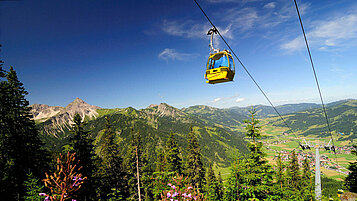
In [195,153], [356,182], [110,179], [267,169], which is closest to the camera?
[267,169]

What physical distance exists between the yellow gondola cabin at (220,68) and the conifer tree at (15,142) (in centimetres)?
2203

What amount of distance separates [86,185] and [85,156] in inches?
126

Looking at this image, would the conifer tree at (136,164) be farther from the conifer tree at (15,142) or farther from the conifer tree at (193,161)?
the conifer tree at (15,142)

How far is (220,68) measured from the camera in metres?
9.54

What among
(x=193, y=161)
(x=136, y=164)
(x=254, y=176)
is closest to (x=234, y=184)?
(x=254, y=176)

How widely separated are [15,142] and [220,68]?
80.5 ft

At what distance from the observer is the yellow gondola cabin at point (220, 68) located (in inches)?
372

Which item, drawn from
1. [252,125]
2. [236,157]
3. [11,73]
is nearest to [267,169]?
[252,125]

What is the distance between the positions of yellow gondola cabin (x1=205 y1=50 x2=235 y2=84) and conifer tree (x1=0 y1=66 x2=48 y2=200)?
22.0 metres

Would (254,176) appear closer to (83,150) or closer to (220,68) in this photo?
(220,68)

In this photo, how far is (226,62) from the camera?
966 centimetres

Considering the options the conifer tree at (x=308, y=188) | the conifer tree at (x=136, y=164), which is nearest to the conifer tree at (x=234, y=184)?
the conifer tree at (x=308, y=188)

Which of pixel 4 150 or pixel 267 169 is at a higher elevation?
pixel 4 150

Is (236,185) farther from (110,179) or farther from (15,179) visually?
(110,179)
